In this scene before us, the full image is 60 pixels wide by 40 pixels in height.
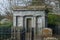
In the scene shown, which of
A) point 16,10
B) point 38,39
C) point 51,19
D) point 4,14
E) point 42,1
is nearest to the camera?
point 38,39

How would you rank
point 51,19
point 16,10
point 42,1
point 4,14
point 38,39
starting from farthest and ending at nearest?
point 4,14, point 51,19, point 16,10, point 42,1, point 38,39

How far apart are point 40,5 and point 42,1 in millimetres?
1002

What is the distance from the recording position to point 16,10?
909 inches

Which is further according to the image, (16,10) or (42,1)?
(16,10)

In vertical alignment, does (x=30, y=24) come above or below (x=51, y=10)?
below

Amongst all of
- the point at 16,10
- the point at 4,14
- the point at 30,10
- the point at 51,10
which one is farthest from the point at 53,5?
the point at 4,14

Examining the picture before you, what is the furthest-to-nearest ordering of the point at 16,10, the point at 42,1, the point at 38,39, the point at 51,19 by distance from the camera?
the point at 51,19
the point at 16,10
the point at 42,1
the point at 38,39

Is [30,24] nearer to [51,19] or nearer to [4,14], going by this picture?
[51,19]

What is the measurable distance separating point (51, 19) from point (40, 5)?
3.93 meters

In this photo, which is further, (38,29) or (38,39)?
(38,29)

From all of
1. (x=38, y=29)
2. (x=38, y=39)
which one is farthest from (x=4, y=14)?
(x=38, y=39)

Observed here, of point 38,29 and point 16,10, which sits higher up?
point 16,10

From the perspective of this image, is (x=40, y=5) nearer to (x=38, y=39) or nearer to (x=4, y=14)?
(x=38, y=39)

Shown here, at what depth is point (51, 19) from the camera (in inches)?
1017
